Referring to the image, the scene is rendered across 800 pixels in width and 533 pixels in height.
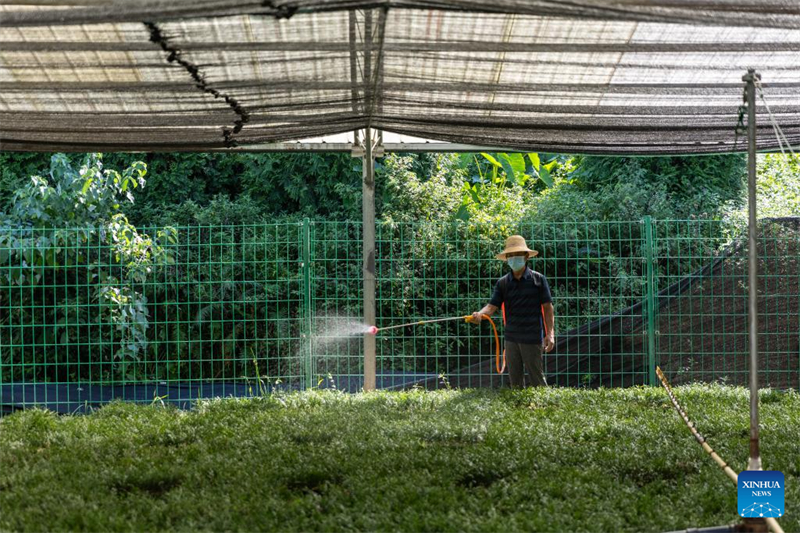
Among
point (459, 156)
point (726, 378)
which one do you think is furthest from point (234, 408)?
point (459, 156)

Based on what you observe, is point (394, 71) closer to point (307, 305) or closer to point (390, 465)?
point (390, 465)

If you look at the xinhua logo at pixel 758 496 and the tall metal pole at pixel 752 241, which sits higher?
the tall metal pole at pixel 752 241

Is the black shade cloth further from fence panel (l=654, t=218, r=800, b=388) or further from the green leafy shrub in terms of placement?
the green leafy shrub

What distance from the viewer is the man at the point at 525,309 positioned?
8.98 m

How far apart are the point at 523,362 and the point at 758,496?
4.70 m

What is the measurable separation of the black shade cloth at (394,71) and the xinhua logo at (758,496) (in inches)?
89.2

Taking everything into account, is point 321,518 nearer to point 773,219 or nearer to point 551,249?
point 773,219

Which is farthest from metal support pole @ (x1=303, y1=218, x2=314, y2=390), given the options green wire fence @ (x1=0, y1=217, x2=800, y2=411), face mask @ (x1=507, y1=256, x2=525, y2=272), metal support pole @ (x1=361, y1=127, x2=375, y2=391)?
face mask @ (x1=507, y1=256, x2=525, y2=272)

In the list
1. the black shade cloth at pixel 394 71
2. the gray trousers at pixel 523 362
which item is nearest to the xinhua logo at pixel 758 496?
the black shade cloth at pixel 394 71

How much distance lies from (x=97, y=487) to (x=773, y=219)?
7845 mm

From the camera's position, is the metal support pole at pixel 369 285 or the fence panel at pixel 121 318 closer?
the metal support pole at pixel 369 285

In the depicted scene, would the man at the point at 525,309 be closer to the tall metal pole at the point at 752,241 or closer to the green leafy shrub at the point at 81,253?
the green leafy shrub at the point at 81,253

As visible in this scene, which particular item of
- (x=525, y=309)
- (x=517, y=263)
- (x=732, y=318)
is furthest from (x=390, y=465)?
(x=732, y=318)

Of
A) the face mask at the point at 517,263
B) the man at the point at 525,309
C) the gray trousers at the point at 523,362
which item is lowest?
the gray trousers at the point at 523,362
